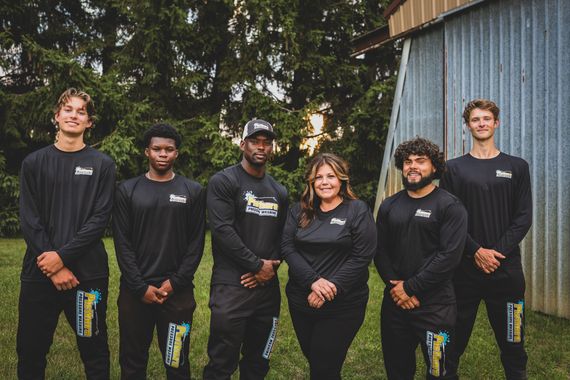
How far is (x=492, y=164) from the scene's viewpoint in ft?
12.4

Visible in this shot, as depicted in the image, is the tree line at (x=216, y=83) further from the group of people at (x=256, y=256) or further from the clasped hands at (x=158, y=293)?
the clasped hands at (x=158, y=293)

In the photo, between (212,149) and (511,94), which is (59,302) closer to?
(511,94)

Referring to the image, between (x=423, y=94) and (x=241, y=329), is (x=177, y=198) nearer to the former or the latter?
(x=241, y=329)

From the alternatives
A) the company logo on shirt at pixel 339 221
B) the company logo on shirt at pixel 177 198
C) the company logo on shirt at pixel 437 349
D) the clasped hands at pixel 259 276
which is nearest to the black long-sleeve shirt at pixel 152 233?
the company logo on shirt at pixel 177 198

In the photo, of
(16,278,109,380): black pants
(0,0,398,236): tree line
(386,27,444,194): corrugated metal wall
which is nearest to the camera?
(16,278,109,380): black pants

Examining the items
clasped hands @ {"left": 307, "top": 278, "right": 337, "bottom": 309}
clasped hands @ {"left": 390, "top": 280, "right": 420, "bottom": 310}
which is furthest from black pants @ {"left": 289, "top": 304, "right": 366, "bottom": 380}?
clasped hands @ {"left": 390, "top": 280, "right": 420, "bottom": 310}

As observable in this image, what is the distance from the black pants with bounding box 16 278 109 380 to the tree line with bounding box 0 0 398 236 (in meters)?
10.0

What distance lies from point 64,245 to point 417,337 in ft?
8.52

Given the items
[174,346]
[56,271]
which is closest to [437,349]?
[174,346]

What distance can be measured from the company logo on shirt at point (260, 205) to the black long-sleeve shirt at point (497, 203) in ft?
5.06

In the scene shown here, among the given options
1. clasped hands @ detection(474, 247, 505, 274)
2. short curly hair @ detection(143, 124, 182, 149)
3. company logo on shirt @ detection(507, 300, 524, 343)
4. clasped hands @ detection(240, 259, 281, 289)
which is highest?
short curly hair @ detection(143, 124, 182, 149)

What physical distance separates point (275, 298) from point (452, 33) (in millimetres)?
5934

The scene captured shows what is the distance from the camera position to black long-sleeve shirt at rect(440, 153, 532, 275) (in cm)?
371

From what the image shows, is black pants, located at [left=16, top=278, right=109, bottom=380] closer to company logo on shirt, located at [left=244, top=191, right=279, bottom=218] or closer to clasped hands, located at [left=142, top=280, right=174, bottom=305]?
clasped hands, located at [left=142, top=280, right=174, bottom=305]
